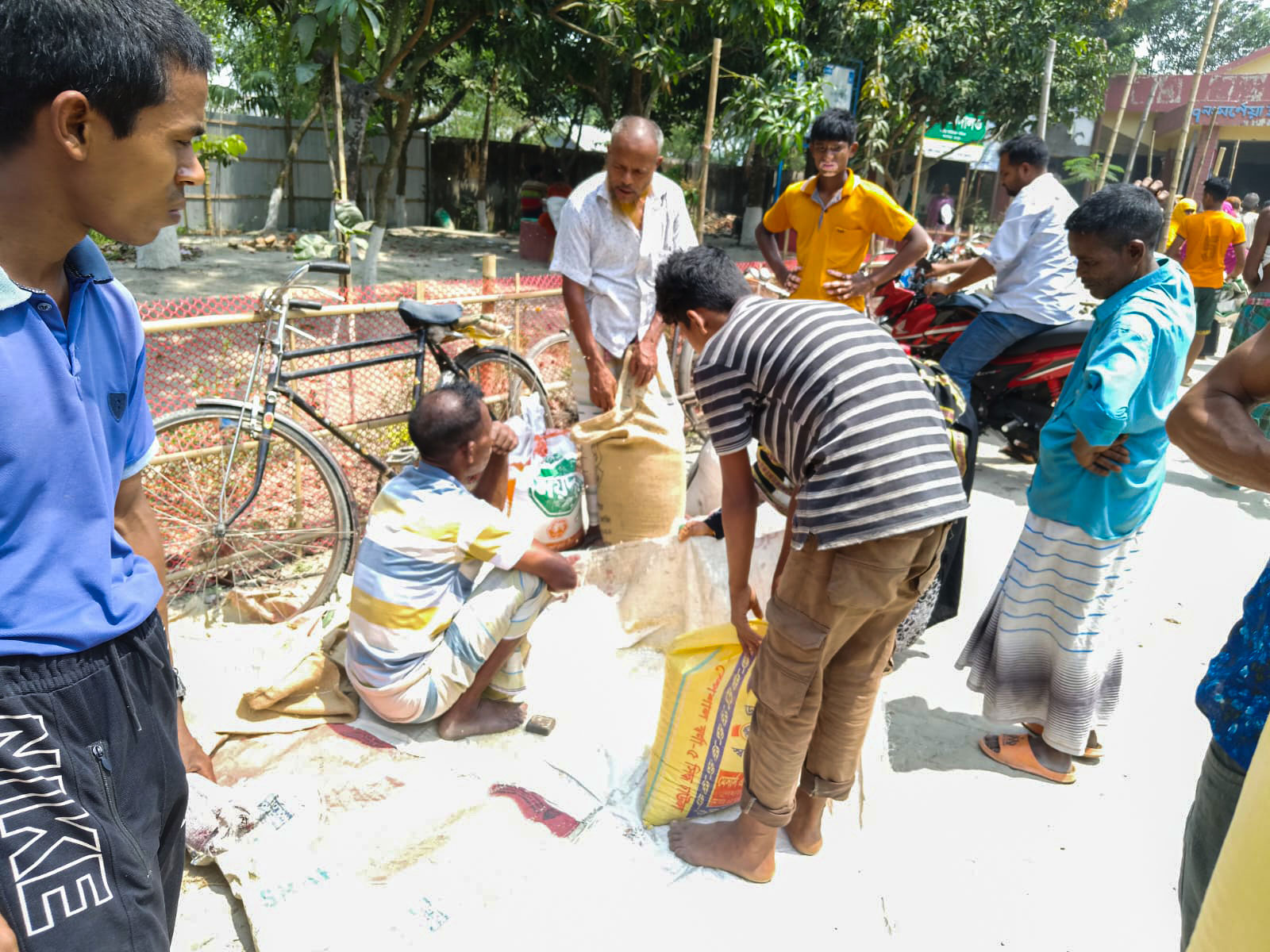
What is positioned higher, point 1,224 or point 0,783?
point 1,224

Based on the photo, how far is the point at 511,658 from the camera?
2811mm

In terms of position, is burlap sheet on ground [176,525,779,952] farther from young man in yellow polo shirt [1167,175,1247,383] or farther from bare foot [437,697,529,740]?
young man in yellow polo shirt [1167,175,1247,383]

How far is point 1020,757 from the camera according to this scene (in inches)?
113

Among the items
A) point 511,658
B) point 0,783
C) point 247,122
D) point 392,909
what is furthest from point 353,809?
point 247,122

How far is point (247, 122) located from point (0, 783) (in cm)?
1712

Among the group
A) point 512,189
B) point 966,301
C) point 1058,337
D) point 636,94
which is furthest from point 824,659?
point 512,189

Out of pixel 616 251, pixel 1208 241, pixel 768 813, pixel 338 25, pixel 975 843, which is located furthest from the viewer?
pixel 1208 241

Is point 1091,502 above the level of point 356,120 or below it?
below

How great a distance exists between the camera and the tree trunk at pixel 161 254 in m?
10.4

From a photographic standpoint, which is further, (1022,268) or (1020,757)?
(1022,268)

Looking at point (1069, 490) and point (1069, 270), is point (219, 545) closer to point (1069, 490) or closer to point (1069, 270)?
point (1069, 490)

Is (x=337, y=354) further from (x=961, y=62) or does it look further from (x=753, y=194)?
(x=753, y=194)

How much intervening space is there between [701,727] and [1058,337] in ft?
12.0

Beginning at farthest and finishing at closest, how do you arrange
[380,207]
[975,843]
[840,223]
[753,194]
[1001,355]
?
[753,194] < [380,207] < [1001,355] < [840,223] < [975,843]
